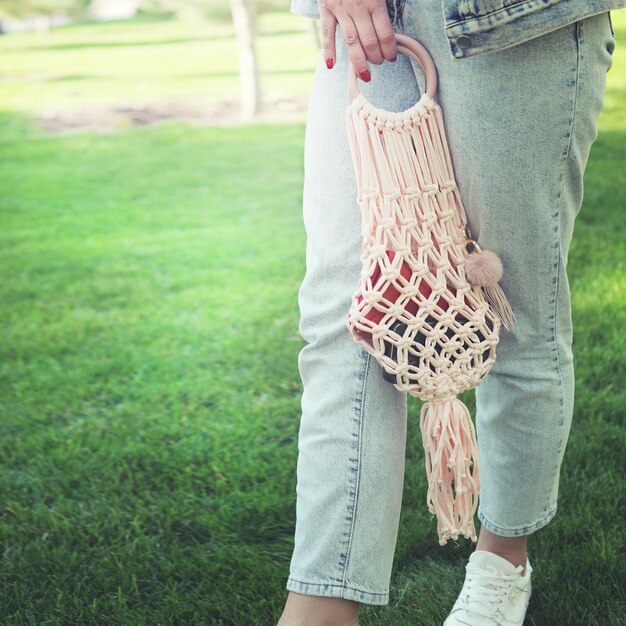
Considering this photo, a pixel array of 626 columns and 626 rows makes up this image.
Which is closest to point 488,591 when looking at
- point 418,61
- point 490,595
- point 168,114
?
point 490,595

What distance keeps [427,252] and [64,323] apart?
87.9 inches

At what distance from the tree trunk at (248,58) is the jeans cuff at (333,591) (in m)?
6.59

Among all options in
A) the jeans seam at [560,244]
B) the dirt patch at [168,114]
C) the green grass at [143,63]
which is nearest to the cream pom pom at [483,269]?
the jeans seam at [560,244]

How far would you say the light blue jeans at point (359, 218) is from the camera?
1.15 metres

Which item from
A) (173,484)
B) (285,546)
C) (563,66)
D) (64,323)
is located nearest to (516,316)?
(563,66)

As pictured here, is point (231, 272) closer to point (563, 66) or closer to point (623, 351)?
point (623, 351)

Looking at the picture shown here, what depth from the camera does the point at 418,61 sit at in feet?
3.82

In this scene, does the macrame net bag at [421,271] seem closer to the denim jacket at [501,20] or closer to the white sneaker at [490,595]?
the denim jacket at [501,20]

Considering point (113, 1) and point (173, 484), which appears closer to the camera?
point (173, 484)

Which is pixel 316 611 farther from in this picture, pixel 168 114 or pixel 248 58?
pixel 168 114

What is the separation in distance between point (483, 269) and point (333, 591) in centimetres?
51

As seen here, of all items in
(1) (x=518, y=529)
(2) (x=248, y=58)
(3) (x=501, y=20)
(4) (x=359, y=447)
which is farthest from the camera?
(2) (x=248, y=58)

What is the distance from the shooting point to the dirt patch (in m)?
7.35

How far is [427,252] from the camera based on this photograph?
→ 117 centimetres
